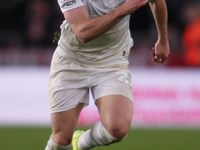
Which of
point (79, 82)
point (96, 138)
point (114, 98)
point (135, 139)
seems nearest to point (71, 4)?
point (79, 82)

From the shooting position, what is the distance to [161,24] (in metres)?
4.50

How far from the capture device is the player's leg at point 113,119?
12.8 ft

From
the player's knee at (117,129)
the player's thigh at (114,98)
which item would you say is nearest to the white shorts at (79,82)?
the player's thigh at (114,98)

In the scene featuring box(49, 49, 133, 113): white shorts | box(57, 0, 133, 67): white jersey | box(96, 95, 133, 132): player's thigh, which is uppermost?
box(57, 0, 133, 67): white jersey

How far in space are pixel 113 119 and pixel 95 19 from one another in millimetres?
888

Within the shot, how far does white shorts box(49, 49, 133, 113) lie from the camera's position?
4.18 meters

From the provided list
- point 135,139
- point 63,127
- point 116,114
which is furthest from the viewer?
point 135,139

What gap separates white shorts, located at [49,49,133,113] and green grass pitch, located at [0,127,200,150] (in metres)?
1.60

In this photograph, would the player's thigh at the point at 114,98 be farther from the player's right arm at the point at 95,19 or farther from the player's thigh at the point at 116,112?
the player's right arm at the point at 95,19

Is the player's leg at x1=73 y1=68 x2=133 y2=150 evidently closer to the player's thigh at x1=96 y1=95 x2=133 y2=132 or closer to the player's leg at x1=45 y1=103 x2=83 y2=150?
the player's thigh at x1=96 y1=95 x2=133 y2=132

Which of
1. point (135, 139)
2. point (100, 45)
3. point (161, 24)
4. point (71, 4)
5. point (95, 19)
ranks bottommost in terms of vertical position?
point (135, 139)

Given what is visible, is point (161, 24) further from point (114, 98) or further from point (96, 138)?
point (96, 138)

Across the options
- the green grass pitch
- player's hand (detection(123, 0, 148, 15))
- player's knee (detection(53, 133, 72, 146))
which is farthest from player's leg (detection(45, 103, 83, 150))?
the green grass pitch

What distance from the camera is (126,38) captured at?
4391mm
